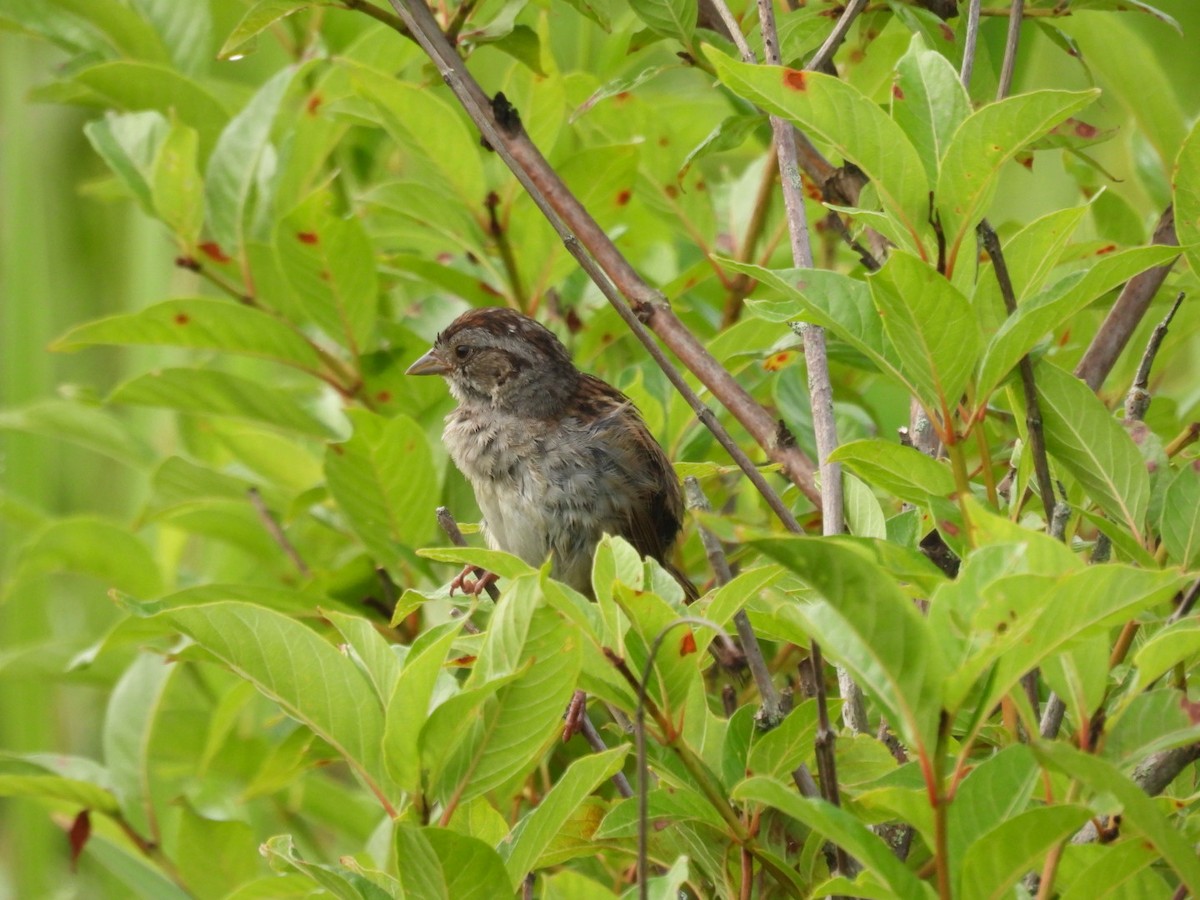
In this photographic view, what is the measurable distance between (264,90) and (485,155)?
0.37 metres

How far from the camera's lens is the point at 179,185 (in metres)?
2.21

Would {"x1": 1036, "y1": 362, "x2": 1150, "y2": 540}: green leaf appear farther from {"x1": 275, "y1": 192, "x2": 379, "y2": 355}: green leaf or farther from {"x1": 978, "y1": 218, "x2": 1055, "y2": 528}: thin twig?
{"x1": 275, "y1": 192, "x2": 379, "y2": 355}: green leaf

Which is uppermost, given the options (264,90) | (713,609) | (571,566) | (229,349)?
(264,90)

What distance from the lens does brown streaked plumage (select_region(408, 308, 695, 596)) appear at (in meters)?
2.54

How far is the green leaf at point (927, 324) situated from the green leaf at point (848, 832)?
0.43 meters

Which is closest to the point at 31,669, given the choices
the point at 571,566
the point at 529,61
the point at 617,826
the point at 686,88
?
the point at 571,566

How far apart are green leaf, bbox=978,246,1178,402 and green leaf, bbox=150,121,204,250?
1.33 metres

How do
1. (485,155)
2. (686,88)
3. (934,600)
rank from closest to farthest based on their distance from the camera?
1. (934,600)
2. (485,155)
3. (686,88)

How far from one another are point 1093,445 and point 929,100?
1.14 ft

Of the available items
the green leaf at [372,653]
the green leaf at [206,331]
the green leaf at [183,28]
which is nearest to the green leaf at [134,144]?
the green leaf at [206,331]

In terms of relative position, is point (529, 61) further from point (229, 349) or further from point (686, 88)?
point (686, 88)

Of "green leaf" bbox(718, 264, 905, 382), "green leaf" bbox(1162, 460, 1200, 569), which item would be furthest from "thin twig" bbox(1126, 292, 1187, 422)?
"green leaf" bbox(718, 264, 905, 382)

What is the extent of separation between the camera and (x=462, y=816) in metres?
1.38

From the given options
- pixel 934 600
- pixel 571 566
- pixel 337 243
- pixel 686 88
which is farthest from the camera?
pixel 686 88
